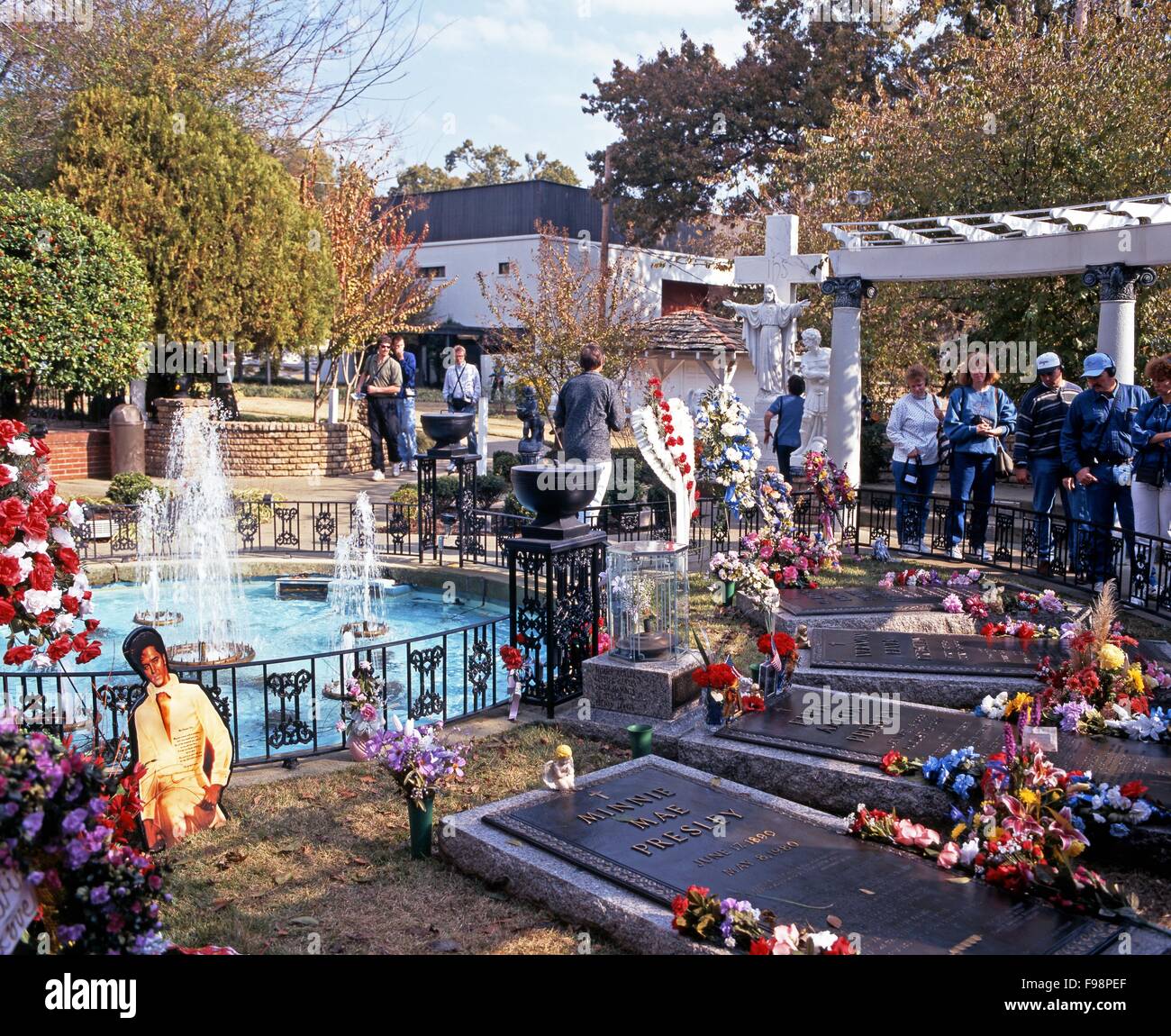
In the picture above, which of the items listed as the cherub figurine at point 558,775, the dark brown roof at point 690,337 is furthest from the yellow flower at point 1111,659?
the dark brown roof at point 690,337

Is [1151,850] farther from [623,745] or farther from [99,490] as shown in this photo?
[99,490]

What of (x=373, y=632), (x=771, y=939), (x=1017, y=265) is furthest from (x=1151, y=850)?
(x=1017, y=265)

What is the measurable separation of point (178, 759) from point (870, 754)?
354cm

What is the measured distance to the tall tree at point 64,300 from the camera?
1548 centimetres

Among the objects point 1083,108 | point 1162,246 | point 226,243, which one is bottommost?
point 1162,246

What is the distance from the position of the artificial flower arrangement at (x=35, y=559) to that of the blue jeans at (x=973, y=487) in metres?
8.44

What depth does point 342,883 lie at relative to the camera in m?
5.00

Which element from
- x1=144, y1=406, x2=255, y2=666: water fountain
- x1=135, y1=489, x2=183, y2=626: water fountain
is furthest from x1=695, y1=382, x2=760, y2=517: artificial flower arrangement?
x1=135, y1=489, x2=183, y2=626: water fountain

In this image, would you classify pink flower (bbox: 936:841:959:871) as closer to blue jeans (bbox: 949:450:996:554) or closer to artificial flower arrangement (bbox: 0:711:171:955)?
artificial flower arrangement (bbox: 0:711:171:955)

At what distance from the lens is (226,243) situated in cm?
1819

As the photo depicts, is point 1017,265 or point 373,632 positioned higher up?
point 1017,265

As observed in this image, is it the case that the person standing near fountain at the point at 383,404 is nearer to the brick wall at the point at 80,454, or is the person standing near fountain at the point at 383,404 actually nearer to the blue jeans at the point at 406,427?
the blue jeans at the point at 406,427

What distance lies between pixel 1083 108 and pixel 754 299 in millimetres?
14936

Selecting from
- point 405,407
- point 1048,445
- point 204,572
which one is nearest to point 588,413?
point 1048,445
